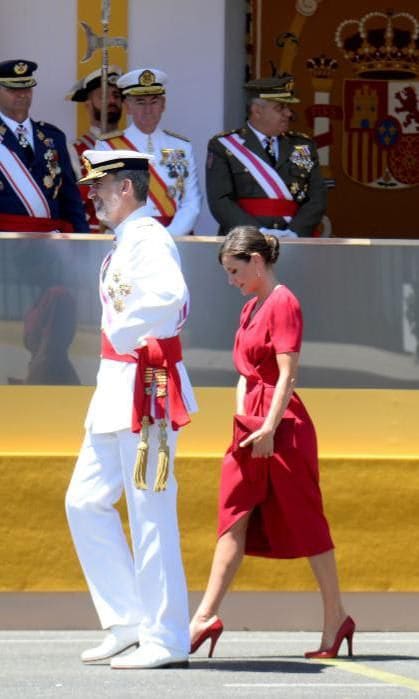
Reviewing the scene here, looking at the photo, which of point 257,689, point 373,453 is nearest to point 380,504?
point 373,453

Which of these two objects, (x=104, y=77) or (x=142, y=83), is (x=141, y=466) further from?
(x=104, y=77)

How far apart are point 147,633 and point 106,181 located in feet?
5.44

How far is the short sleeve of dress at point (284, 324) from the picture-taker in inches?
347

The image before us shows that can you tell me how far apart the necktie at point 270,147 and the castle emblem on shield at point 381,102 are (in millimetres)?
2790

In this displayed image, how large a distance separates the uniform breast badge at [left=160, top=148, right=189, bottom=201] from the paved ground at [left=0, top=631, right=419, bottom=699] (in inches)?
103

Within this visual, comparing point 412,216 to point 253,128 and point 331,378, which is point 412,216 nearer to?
point 253,128

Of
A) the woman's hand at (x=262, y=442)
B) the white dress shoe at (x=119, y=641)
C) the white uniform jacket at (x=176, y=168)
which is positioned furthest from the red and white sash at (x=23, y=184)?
the white dress shoe at (x=119, y=641)

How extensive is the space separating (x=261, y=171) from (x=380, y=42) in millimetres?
3192

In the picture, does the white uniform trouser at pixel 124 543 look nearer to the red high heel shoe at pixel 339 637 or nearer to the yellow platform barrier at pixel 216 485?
the red high heel shoe at pixel 339 637

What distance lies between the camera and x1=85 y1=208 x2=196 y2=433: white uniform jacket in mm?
8453

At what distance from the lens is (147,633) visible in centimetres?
852

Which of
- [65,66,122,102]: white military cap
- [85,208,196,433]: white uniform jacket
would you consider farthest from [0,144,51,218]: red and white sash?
[85,208,196,433]: white uniform jacket

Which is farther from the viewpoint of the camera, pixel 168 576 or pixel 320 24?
pixel 320 24

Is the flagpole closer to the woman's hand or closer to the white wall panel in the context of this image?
the white wall panel
